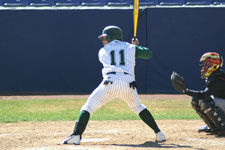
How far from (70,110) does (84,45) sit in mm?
4155

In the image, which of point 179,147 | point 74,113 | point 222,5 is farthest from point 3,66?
point 179,147

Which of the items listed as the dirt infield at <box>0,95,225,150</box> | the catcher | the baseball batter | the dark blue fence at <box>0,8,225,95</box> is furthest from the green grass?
the baseball batter

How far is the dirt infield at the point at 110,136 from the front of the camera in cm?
599

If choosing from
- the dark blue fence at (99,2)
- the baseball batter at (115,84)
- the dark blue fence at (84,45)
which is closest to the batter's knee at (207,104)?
the baseball batter at (115,84)

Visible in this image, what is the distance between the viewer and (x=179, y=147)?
5910mm

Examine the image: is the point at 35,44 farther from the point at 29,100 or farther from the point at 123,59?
the point at 123,59

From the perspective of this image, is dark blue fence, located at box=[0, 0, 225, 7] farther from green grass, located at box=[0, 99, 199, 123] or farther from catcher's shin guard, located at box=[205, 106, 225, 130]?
catcher's shin guard, located at box=[205, 106, 225, 130]

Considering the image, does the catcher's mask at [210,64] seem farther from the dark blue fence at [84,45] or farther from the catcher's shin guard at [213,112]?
the dark blue fence at [84,45]

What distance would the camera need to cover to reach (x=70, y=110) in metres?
11.5

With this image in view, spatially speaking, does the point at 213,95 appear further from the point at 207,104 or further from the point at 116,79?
the point at 116,79

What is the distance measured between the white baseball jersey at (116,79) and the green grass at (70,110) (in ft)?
11.9

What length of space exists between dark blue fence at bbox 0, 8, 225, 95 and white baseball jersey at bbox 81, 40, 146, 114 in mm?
9008

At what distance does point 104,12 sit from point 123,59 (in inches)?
363

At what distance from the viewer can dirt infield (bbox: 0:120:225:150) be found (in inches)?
236
